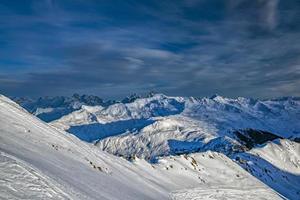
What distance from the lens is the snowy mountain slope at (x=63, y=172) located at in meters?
20.6

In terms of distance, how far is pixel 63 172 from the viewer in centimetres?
2814

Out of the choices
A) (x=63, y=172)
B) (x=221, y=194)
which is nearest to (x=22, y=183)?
(x=63, y=172)

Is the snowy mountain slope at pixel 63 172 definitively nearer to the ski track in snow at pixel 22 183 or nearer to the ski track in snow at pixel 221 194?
the ski track in snow at pixel 22 183

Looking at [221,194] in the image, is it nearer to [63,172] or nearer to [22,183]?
[63,172]

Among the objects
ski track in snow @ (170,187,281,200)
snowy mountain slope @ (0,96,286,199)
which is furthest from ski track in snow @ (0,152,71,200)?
ski track in snow @ (170,187,281,200)

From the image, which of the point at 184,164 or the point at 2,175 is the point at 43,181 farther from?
the point at 184,164

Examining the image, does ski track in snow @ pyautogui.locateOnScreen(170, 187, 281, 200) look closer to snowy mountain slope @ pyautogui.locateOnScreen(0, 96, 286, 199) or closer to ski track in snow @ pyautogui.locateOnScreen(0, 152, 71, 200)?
snowy mountain slope @ pyautogui.locateOnScreen(0, 96, 286, 199)

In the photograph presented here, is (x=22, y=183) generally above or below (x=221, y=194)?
below

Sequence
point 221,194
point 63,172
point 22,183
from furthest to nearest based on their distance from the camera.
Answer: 1. point 221,194
2. point 63,172
3. point 22,183

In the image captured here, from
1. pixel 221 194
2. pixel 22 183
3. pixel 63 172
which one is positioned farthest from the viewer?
pixel 221 194

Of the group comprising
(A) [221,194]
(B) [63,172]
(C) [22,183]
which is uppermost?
(A) [221,194]

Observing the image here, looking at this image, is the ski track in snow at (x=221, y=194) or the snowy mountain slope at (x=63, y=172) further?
the ski track in snow at (x=221, y=194)

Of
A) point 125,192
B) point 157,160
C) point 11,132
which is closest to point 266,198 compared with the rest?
point 157,160

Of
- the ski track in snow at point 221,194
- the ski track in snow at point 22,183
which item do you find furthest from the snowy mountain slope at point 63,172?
the ski track in snow at point 221,194
